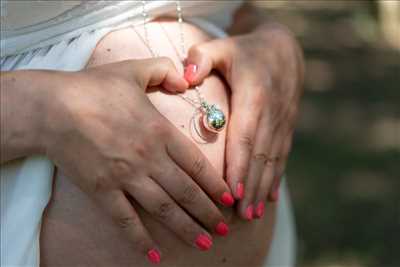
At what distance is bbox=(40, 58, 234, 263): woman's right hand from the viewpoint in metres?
0.83

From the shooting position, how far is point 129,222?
86 centimetres

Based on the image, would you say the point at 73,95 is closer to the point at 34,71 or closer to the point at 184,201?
the point at 34,71

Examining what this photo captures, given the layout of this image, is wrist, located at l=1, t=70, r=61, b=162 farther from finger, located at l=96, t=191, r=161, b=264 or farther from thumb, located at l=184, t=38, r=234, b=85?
thumb, located at l=184, t=38, r=234, b=85

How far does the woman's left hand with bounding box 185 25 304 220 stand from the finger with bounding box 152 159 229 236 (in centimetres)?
5

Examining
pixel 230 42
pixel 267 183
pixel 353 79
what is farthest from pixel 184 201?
pixel 353 79

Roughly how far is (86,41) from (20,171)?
210mm

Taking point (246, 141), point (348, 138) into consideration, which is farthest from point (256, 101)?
point (348, 138)

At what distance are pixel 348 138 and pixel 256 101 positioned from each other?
1.54 metres

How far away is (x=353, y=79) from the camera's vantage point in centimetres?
278

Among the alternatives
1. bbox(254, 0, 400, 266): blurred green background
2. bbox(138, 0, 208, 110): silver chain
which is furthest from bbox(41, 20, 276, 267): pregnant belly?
bbox(254, 0, 400, 266): blurred green background

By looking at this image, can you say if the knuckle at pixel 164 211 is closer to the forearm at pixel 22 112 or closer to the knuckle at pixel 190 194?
Answer: the knuckle at pixel 190 194

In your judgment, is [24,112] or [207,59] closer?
[24,112]

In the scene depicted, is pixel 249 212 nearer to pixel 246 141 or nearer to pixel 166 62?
pixel 246 141

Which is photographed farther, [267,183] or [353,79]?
[353,79]
